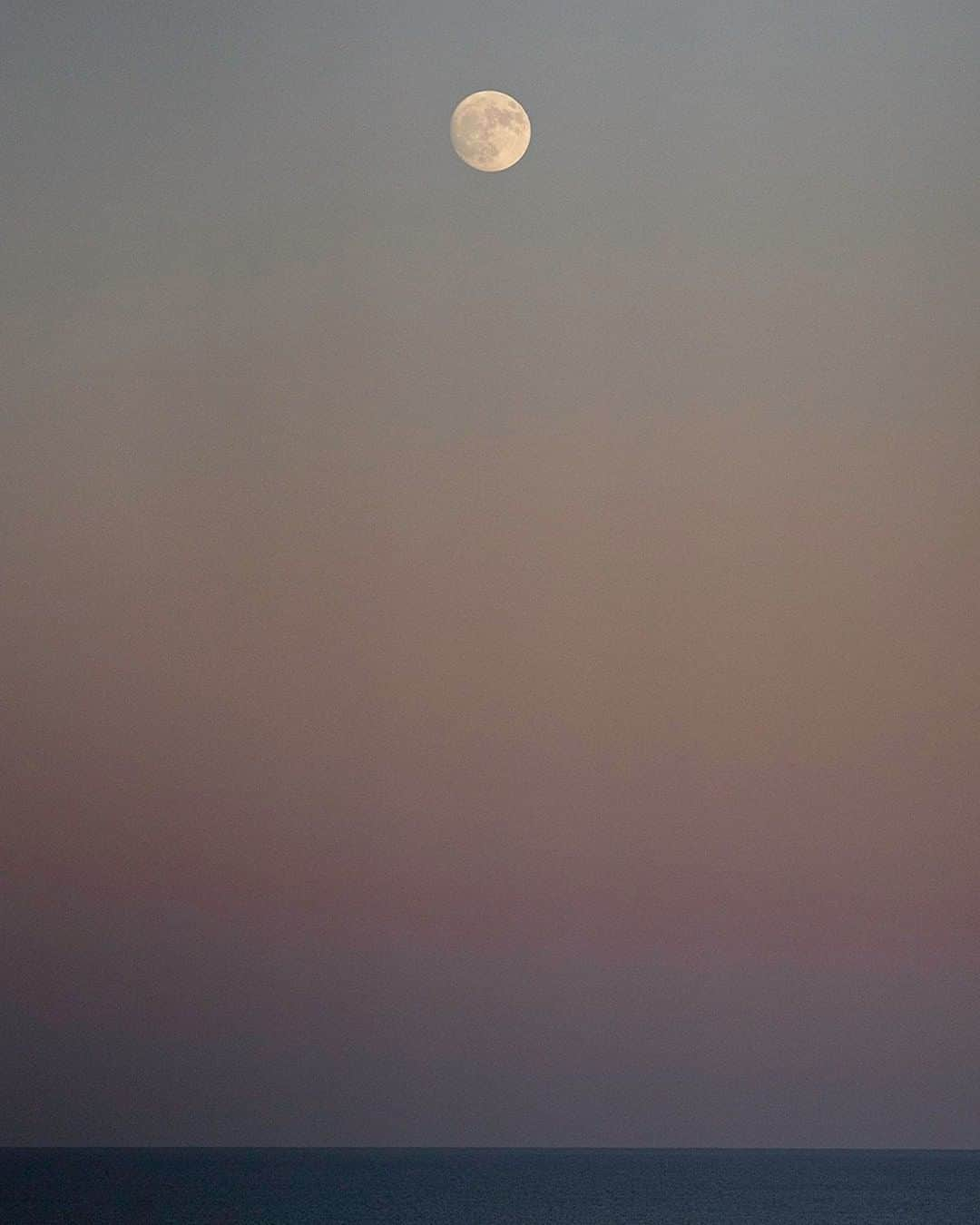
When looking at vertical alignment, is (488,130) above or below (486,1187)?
above

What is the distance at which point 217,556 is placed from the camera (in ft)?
11.5

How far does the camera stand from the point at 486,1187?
3.21m

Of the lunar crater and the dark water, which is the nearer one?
the dark water

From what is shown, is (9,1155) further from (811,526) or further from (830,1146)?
(811,526)

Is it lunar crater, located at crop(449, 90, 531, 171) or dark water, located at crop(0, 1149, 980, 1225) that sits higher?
lunar crater, located at crop(449, 90, 531, 171)

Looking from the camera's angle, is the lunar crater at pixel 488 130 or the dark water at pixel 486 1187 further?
the lunar crater at pixel 488 130

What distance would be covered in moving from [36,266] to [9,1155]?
92.6 inches

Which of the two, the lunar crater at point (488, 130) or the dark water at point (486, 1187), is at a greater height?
the lunar crater at point (488, 130)

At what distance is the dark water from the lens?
3.01 metres

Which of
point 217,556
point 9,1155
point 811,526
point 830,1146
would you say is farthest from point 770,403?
point 9,1155

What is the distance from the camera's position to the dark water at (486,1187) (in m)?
3.01

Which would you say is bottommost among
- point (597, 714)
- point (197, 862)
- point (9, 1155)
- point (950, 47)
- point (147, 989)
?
point (9, 1155)

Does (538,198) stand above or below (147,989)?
above

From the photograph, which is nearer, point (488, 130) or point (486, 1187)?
point (486, 1187)
